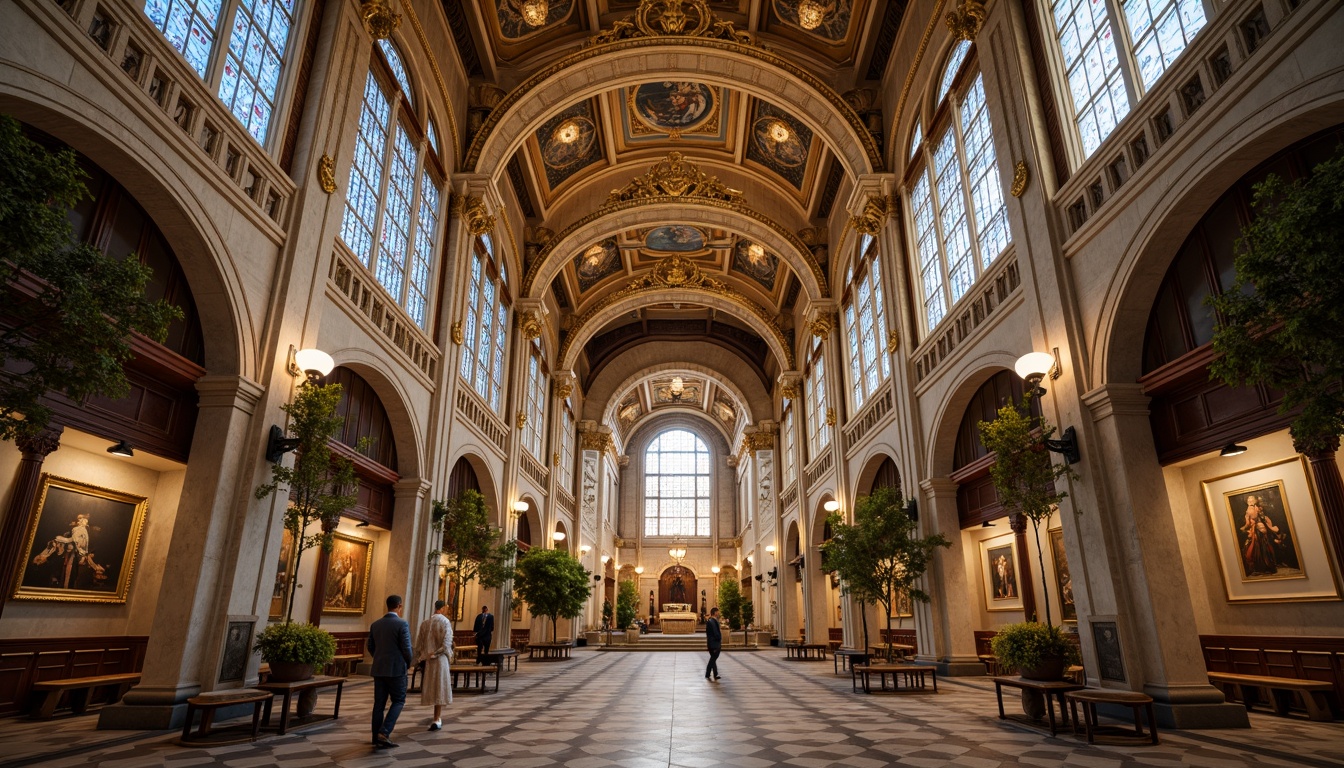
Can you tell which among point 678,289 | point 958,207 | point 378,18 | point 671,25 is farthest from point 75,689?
point 678,289

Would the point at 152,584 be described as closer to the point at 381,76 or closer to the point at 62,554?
the point at 62,554

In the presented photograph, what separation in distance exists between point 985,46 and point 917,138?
170 inches

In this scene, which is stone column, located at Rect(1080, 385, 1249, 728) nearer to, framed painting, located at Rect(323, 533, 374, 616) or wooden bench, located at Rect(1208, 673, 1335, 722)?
wooden bench, located at Rect(1208, 673, 1335, 722)

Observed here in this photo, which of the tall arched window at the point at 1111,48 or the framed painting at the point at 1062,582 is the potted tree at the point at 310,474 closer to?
the tall arched window at the point at 1111,48

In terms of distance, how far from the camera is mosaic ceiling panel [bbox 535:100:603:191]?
2036cm

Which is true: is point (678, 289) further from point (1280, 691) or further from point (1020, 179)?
point (1280, 691)

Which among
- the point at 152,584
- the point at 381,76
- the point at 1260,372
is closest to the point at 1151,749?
the point at 1260,372

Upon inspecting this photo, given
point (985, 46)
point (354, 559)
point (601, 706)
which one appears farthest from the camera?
point (354, 559)

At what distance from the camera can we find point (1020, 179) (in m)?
10.2

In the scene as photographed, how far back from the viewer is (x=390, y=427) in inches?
553

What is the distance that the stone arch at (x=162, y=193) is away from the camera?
20.0 ft

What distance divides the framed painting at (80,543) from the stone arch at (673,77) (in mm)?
10841

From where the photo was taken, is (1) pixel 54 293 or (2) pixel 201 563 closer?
(1) pixel 54 293

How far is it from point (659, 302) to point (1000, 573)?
18.8m
